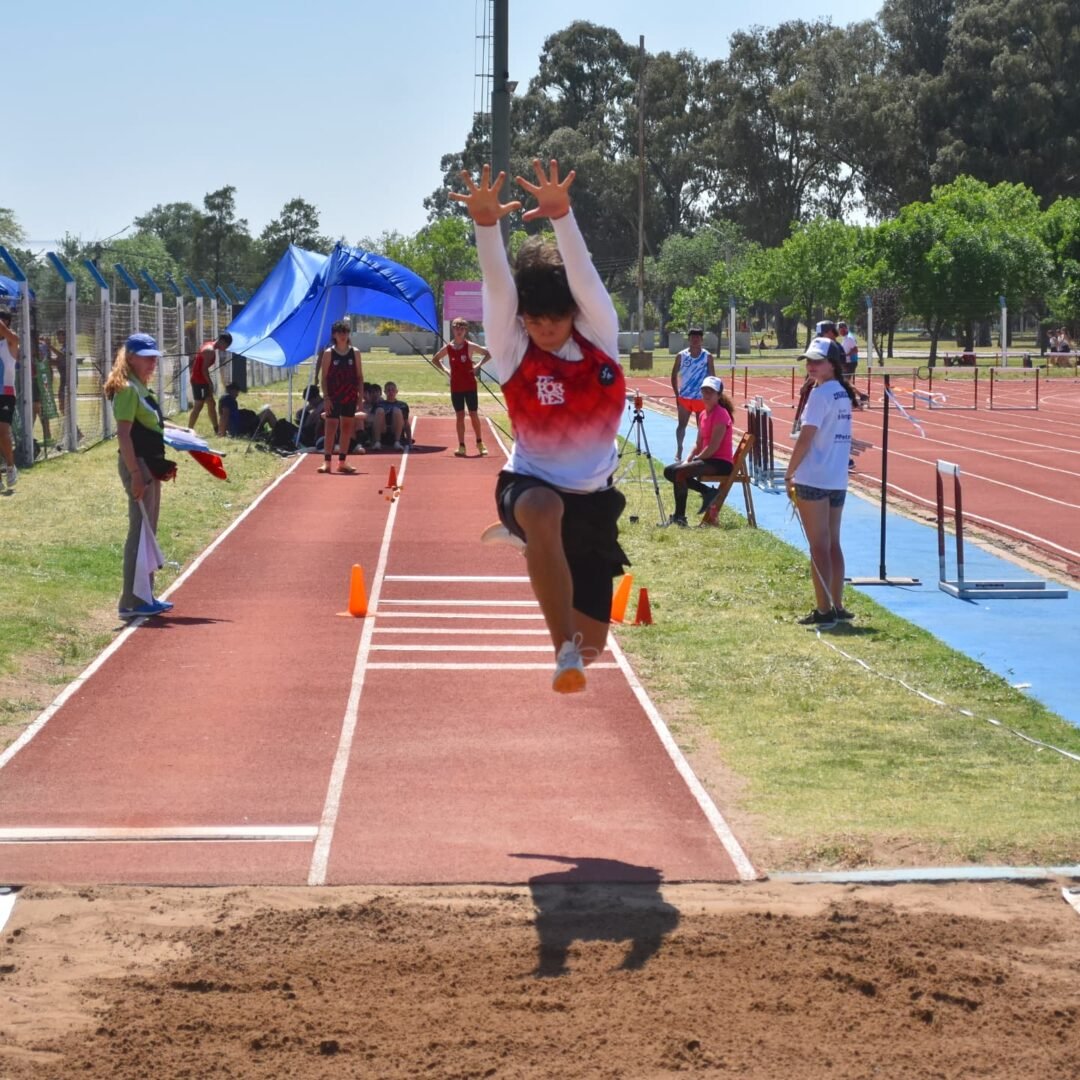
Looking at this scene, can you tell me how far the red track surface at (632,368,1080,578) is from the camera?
17375 mm

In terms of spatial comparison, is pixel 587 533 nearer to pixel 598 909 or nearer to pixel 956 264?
pixel 598 909

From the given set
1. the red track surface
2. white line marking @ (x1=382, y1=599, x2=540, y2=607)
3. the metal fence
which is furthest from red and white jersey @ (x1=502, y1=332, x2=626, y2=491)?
the metal fence

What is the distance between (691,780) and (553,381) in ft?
8.67

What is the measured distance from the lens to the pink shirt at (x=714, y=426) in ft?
53.2

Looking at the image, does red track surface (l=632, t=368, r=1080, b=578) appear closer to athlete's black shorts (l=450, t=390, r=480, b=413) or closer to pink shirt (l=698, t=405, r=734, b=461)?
pink shirt (l=698, t=405, r=734, b=461)

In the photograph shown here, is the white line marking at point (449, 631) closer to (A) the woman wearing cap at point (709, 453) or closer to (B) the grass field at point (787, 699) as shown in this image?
(B) the grass field at point (787, 699)

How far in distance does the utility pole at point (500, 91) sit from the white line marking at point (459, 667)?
16372 millimetres

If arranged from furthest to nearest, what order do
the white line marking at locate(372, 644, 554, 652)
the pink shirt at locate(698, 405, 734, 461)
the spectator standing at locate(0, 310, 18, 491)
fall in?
the spectator standing at locate(0, 310, 18, 491), the pink shirt at locate(698, 405, 734, 461), the white line marking at locate(372, 644, 554, 652)

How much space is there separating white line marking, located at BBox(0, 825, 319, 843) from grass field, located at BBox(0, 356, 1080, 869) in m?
1.84

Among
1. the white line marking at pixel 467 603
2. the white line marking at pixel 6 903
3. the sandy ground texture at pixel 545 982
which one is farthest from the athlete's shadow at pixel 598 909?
the white line marking at pixel 467 603

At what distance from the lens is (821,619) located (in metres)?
11.6

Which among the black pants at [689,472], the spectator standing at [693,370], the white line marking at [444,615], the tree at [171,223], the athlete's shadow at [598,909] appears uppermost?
the tree at [171,223]

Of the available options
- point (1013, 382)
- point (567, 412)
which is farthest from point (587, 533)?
point (1013, 382)

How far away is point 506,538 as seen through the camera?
617cm
